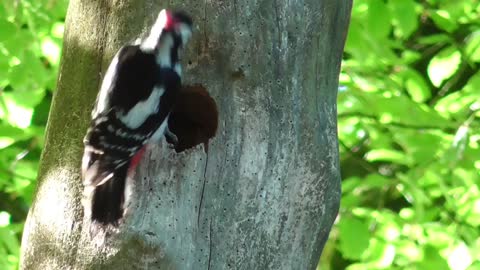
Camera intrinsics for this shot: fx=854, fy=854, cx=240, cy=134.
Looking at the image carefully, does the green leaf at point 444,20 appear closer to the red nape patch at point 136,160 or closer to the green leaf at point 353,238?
the green leaf at point 353,238

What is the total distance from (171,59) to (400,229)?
201 cm

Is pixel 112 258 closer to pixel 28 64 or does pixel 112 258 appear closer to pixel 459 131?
pixel 28 64

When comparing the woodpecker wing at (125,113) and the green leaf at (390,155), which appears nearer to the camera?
the woodpecker wing at (125,113)

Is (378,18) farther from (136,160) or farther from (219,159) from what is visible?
(136,160)

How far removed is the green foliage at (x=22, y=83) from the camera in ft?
10.2

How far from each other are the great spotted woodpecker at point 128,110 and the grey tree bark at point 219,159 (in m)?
0.05

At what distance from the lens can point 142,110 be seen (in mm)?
1986

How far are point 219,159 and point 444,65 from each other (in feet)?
6.10

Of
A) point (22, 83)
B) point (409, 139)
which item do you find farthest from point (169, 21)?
point (409, 139)

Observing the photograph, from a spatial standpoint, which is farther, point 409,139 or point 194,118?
point 409,139

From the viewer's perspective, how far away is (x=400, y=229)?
372 cm

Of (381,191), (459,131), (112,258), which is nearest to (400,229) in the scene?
(381,191)

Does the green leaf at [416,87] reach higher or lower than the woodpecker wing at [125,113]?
higher

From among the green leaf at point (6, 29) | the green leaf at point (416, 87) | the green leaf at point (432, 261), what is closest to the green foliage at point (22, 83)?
the green leaf at point (6, 29)
